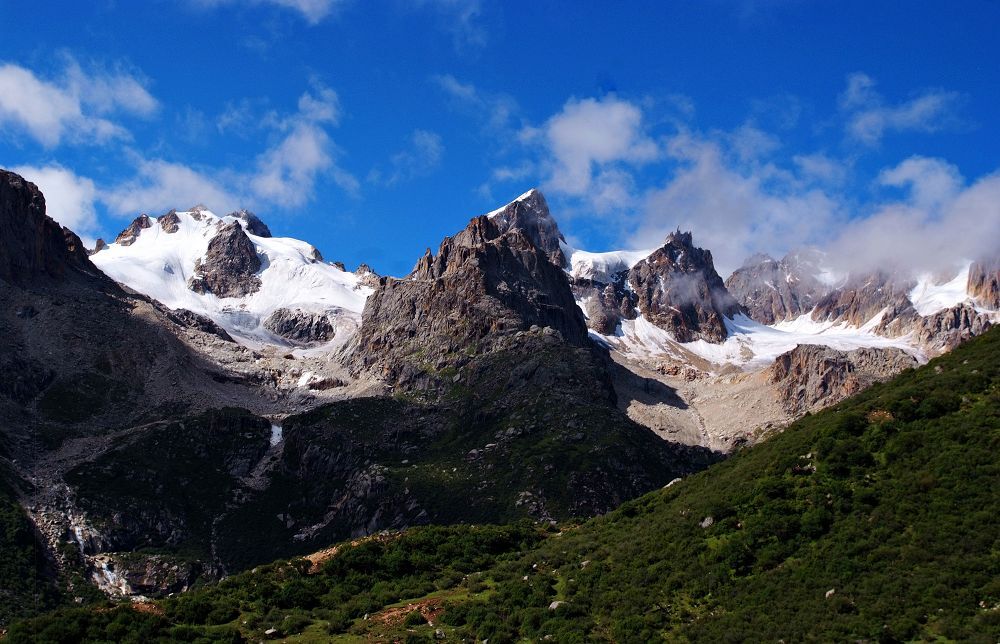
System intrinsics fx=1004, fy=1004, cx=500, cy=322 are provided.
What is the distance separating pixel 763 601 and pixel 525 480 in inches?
5318

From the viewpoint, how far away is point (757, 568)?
5247 cm

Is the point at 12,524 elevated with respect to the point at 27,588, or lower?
elevated

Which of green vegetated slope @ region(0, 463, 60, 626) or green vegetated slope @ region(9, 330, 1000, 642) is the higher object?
green vegetated slope @ region(0, 463, 60, 626)

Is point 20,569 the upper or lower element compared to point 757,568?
upper

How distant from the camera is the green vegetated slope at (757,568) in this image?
151 ft

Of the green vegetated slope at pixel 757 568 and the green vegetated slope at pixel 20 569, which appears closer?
the green vegetated slope at pixel 757 568

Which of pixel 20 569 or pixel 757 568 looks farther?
pixel 20 569

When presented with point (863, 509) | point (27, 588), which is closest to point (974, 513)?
point (863, 509)

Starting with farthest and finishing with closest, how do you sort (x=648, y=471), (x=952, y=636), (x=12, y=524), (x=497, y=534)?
(x=648, y=471), (x=12, y=524), (x=497, y=534), (x=952, y=636)

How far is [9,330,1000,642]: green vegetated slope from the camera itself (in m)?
45.9

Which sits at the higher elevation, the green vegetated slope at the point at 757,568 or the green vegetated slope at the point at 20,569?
the green vegetated slope at the point at 20,569

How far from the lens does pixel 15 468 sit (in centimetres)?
19125

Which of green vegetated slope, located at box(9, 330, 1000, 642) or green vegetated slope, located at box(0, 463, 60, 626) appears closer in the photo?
green vegetated slope, located at box(9, 330, 1000, 642)

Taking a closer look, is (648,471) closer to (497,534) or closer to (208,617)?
(497,534)
